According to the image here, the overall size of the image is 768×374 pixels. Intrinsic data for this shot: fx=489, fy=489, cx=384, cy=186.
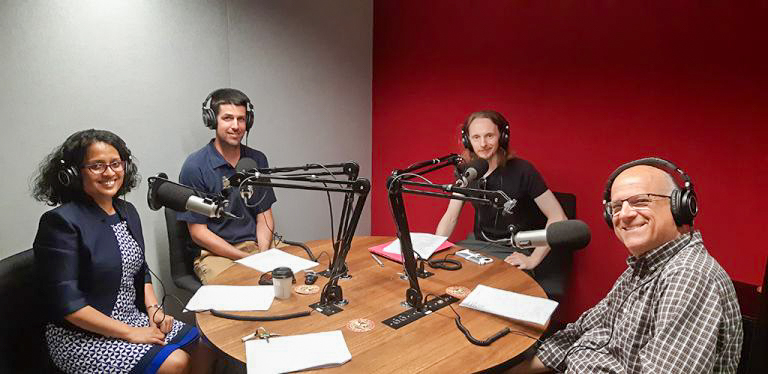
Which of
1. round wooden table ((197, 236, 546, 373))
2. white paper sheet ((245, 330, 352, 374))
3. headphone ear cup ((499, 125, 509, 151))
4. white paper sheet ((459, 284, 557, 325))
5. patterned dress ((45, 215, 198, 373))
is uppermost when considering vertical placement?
headphone ear cup ((499, 125, 509, 151))

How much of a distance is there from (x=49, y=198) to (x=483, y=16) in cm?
278

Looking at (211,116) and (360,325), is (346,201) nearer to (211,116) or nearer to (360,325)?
(360,325)

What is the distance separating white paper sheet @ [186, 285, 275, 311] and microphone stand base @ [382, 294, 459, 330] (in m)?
0.47

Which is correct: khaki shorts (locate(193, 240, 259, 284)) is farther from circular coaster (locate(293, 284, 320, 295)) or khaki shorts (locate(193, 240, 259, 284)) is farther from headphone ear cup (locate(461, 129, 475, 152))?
headphone ear cup (locate(461, 129, 475, 152))

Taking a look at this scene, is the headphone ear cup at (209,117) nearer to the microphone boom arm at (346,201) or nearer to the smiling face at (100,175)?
the smiling face at (100,175)

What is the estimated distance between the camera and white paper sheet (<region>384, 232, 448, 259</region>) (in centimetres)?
242

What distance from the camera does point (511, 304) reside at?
1858 millimetres

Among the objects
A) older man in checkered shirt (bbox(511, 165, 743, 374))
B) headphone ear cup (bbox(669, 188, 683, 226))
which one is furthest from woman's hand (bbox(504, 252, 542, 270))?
headphone ear cup (bbox(669, 188, 683, 226))

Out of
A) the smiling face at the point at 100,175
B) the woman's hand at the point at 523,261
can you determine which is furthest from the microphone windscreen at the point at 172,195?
the woman's hand at the point at 523,261

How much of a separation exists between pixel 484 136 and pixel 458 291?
1058 millimetres

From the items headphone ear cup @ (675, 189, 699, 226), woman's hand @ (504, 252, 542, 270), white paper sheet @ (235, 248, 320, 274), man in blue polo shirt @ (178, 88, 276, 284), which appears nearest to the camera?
headphone ear cup @ (675, 189, 699, 226)

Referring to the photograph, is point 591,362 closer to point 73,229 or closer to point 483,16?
point 73,229

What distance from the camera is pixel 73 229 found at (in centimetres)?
179

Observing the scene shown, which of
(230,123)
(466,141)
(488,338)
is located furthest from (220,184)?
(488,338)
